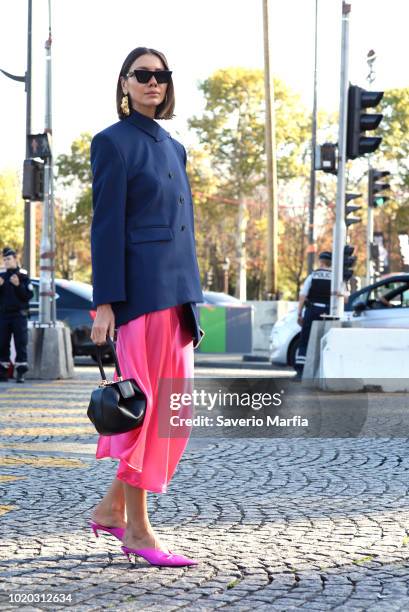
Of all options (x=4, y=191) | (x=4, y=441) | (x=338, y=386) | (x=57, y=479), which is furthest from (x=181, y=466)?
(x=4, y=191)

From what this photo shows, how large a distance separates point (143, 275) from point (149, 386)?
0.42 metres

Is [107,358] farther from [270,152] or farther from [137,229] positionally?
[137,229]

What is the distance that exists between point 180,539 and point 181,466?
252 centimetres

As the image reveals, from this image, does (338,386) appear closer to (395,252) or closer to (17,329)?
(17,329)

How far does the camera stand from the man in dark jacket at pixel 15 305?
52.7 ft

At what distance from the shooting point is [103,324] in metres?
4.70

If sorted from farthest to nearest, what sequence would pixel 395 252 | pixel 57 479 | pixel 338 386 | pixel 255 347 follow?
pixel 395 252 < pixel 255 347 < pixel 338 386 < pixel 57 479

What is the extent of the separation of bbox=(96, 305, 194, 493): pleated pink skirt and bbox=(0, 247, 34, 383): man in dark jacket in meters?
11.4

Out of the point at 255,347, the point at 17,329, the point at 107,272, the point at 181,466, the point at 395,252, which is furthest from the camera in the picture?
the point at 395,252

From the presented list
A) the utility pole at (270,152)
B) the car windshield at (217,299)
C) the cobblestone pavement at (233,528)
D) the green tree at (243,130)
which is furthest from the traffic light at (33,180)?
the green tree at (243,130)

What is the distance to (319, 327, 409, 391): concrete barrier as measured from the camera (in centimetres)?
1443

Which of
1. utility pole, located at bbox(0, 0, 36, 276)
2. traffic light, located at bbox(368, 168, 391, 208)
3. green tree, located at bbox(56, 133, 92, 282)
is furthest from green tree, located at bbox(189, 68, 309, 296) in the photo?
traffic light, located at bbox(368, 168, 391, 208)

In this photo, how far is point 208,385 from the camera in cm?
1722

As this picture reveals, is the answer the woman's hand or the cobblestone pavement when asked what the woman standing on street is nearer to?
the woman's hand
